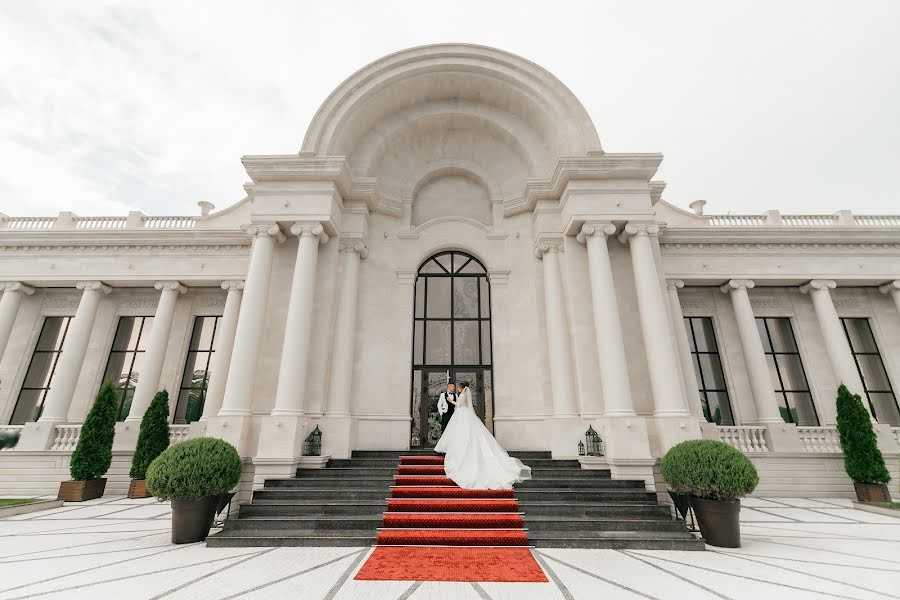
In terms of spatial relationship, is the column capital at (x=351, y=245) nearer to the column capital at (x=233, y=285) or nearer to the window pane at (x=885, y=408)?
the column capital at (x=233, y=285)

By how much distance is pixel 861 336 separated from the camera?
14.4 meters

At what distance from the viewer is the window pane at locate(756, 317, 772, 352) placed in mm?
14367

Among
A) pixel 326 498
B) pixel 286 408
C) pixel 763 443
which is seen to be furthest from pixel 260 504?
pixel 763 443

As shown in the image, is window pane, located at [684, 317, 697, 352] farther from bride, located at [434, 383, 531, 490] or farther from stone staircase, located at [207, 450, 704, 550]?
bride, located at [434, 383, 531, 490]

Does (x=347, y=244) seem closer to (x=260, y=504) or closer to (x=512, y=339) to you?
(x=512, y=339)

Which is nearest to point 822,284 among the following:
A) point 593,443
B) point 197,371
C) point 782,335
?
point 782,335

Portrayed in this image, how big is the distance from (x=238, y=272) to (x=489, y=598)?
14287 mm

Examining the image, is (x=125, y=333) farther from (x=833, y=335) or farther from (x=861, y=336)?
(x=861, y=336)

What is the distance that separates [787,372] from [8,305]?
96.2ft

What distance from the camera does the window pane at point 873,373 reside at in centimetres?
1386

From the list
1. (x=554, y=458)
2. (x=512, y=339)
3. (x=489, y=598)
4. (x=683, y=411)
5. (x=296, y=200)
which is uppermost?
(x=296, y=200)

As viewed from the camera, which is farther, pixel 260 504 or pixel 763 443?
pixel 763 443

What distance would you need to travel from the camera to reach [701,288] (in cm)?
1466

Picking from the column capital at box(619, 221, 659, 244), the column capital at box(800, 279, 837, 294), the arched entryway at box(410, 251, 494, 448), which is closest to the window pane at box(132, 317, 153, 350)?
the arched entryway at box(410, 251, 494, 448)
